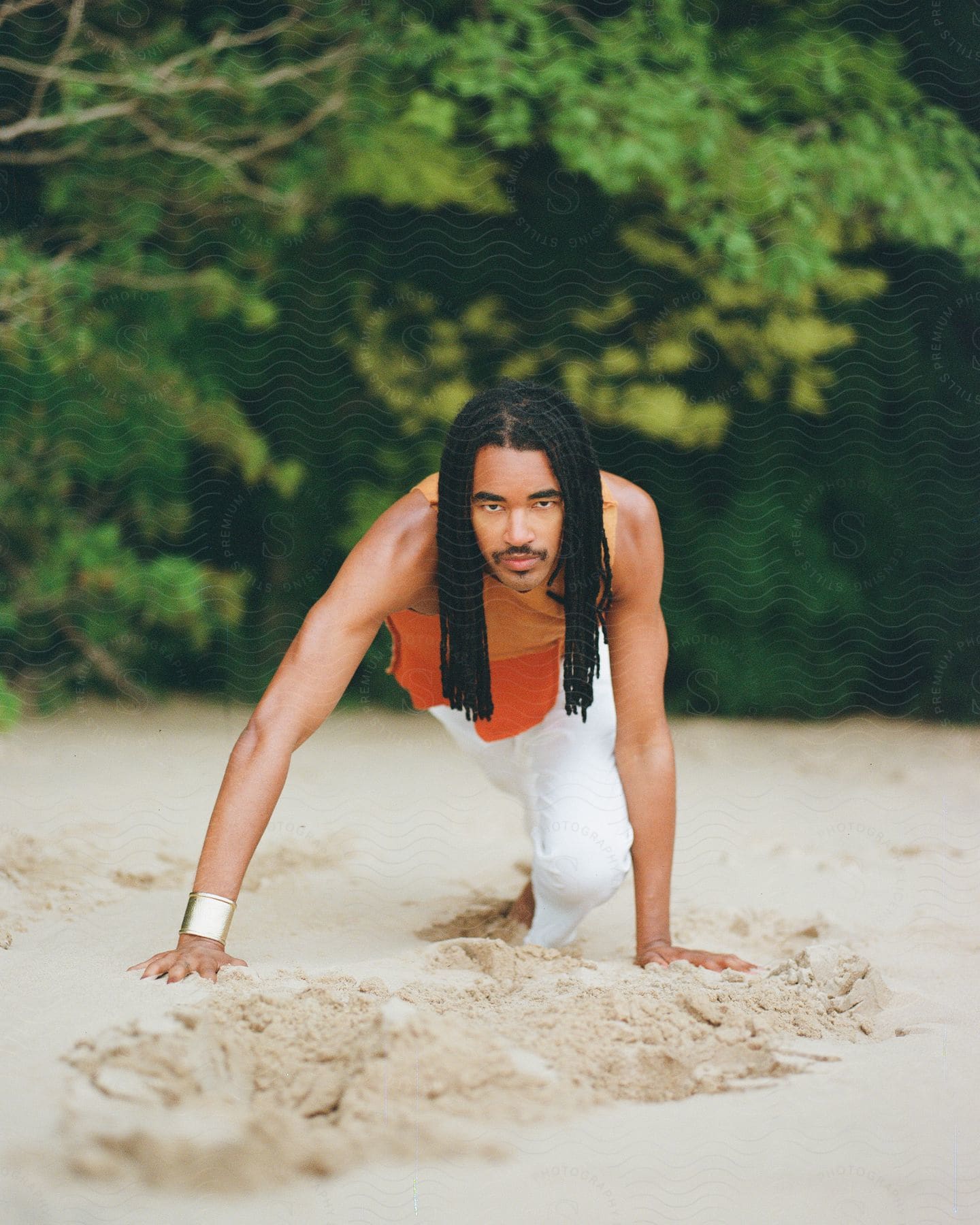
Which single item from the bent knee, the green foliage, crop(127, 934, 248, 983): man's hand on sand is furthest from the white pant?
the green foliage

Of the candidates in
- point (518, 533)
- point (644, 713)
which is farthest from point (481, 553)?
point (644, 713)

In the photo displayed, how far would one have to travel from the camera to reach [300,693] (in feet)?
6.54

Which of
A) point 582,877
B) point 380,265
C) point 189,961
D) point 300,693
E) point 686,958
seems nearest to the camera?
point 189,961

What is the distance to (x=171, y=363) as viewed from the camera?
4113 mm

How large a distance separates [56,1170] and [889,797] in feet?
8.57

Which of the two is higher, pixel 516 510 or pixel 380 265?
pixel 380 265

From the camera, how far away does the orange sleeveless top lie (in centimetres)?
221

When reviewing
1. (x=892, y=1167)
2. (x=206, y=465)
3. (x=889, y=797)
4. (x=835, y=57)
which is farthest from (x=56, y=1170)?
(x=835, y=57)

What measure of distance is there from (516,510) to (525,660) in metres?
0.40

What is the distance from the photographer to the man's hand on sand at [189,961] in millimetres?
1820

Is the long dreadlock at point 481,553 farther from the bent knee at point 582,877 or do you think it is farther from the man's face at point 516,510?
the bent knee at point 582,877

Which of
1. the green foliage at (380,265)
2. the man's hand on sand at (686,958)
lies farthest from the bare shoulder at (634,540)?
the green foliage at (380,265)

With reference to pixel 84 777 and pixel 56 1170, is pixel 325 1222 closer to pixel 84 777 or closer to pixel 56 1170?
pixel 56 1170

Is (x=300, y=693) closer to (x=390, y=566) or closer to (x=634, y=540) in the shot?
(x=390, y=566)
